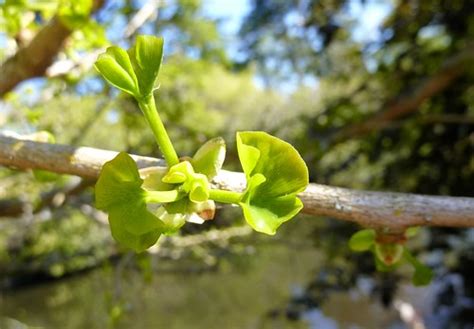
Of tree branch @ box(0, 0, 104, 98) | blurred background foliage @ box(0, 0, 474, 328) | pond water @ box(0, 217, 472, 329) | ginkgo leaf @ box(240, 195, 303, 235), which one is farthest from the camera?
pond water @ box(0, 217, 472, 329)

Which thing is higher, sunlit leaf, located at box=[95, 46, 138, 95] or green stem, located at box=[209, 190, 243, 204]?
sunlit leaf, located at box=[95, 46, 138, 95]

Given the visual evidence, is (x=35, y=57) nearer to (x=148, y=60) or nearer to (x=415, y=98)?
(x=148, y=60)

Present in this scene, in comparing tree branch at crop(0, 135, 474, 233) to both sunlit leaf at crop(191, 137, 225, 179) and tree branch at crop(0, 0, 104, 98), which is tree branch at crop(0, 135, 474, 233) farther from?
tree branch at crop(0, 0, 104, 98)

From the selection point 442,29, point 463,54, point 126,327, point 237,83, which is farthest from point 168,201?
point 237,83

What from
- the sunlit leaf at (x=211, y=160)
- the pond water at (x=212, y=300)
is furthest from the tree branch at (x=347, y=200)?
the pond water at (x=212, y=300)

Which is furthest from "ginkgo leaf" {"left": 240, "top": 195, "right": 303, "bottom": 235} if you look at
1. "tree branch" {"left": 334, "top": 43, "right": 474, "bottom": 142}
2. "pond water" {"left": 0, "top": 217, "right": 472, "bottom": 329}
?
"pond water" {"left": 0, "top": 217, "right": 472, "bottom": 329}

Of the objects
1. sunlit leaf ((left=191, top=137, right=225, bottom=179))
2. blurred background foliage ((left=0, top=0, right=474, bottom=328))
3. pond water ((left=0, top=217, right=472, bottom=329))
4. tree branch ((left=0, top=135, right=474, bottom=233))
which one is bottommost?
pond water ((left=0, top=217, right=472, bottom=329))

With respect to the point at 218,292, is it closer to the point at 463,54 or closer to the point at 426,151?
the point at 426,151

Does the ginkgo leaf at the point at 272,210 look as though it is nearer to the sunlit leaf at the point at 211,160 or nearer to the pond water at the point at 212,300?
the sunlit leaf at the point at 211,160
